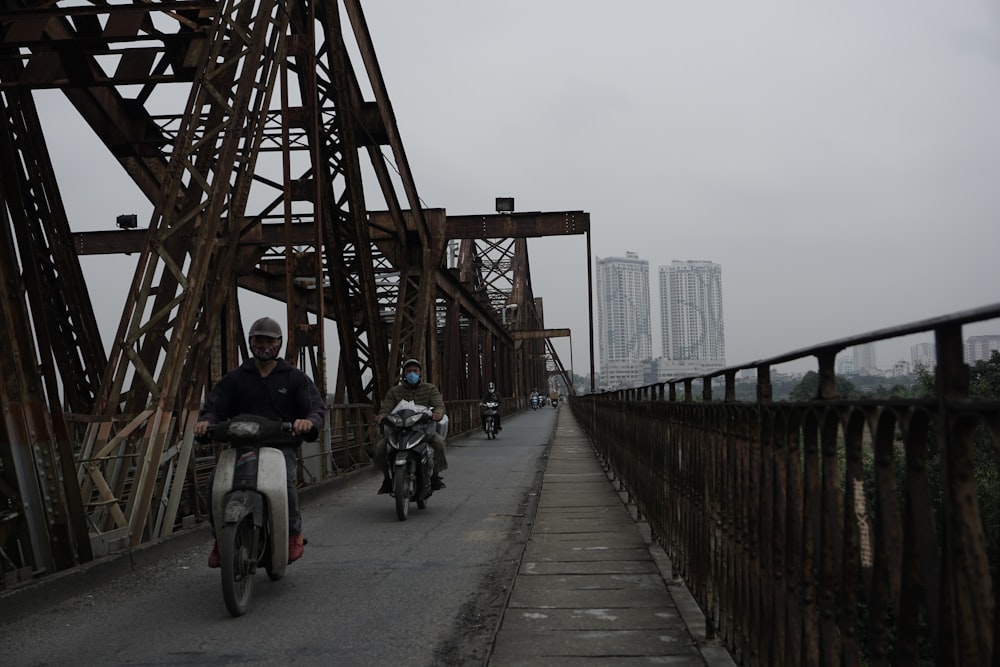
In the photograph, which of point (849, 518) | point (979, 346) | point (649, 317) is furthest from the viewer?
point (649, 317)

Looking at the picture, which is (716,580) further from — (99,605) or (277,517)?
(99,605)

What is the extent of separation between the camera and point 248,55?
752cm

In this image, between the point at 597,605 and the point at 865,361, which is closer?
the point at 865,361

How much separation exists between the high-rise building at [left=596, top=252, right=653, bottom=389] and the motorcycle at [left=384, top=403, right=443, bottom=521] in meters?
161

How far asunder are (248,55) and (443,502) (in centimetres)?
465

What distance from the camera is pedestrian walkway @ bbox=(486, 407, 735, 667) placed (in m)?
3.44

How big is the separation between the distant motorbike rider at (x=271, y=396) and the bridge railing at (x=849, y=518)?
7.65 feet

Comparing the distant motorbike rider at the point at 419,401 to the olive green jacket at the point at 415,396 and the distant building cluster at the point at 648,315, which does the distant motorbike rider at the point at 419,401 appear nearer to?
the olive green jacket at the point at 415,396

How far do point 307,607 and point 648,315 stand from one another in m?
169

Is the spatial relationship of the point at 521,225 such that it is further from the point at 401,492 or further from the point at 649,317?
the point at 649,317

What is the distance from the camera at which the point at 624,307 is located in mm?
172250

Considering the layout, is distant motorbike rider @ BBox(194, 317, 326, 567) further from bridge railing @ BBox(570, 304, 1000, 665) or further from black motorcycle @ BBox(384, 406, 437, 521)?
black motorcycle @ BBox(384, 406, 437, 521)

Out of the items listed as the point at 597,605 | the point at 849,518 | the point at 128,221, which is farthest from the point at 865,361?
the point at 128,221

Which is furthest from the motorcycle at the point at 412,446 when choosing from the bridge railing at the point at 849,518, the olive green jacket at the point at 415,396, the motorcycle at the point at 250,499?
the bridge railing at the point at 849,518
